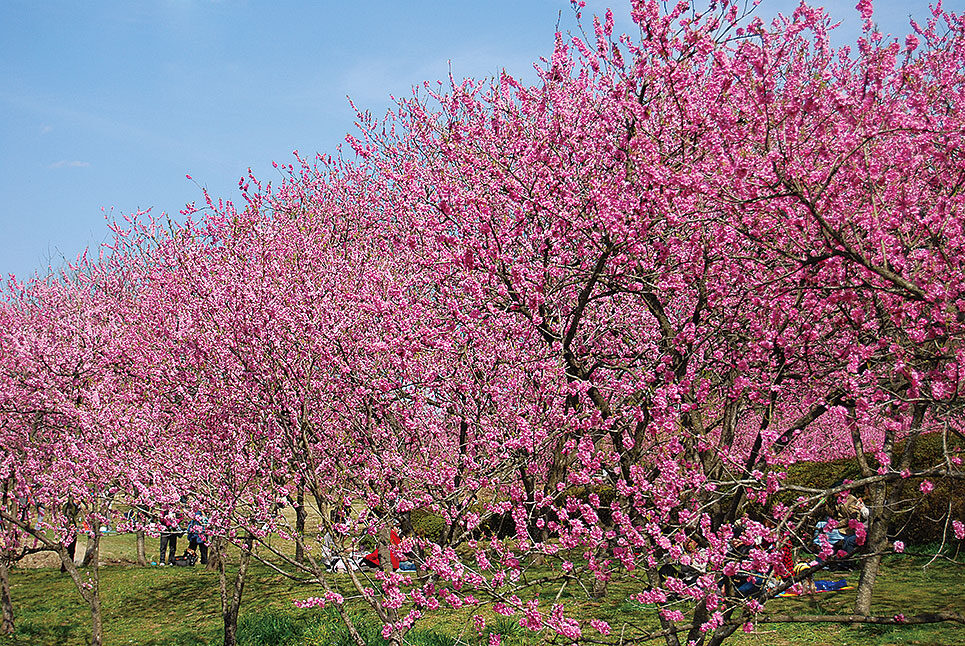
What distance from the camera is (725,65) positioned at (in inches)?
181

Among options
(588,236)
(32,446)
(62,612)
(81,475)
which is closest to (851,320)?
(588,236)

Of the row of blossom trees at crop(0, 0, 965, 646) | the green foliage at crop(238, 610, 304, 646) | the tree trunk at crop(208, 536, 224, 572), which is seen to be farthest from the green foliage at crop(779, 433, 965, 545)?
the tree trunk at crop(208, 536, 224, 572)

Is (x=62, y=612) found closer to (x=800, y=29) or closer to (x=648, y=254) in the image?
(x=648, y=254)

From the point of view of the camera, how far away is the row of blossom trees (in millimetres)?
4504

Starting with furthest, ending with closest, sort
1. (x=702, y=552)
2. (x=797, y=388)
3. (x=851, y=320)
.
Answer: (x=797, y=388) < (x=851, y=320) < (x=702, y=552)

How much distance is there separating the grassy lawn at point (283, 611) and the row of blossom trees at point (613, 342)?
695 mm

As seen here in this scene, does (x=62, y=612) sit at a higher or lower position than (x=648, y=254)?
lower

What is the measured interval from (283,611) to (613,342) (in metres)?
7.08

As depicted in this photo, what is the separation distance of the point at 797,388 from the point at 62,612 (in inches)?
519

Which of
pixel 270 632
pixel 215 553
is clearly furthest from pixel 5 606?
pixel 270 632

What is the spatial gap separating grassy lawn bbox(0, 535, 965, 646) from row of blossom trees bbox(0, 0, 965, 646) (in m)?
0.70

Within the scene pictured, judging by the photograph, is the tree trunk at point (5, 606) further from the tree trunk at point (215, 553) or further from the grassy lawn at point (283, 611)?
the tree trunk at point (215, 553)

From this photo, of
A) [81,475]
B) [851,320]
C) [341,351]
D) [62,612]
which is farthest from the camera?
[62,612]

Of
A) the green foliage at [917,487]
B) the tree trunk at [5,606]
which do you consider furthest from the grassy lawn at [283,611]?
the green foliage at [917,487]
